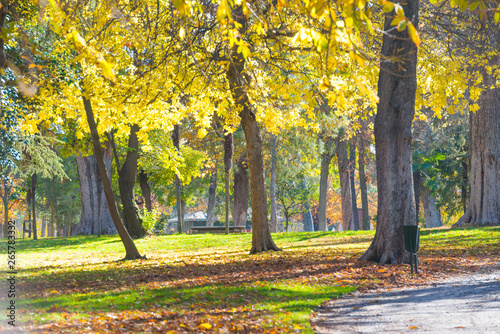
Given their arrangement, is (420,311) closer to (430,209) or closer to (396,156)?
(396,156)

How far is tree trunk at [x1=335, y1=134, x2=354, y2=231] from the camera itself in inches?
1091

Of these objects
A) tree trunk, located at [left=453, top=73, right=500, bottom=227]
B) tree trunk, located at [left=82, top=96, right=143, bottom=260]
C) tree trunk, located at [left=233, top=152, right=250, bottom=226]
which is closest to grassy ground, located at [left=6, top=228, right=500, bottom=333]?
tree trunk, located at [left=82, top=96, right=143, bottom=260]

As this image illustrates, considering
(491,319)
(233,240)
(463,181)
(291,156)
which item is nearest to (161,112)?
(233,240)

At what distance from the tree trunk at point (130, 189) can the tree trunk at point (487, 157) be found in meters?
13.8

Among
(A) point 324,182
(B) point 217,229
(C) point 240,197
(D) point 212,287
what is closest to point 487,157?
(B) point 217,229

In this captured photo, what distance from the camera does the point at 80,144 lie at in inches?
784

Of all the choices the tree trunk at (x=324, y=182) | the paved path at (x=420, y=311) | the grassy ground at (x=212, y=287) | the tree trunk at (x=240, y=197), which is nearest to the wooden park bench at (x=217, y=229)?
the tree trunk at (x=240, y=197)

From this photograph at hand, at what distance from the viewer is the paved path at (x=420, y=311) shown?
5426 millimetres

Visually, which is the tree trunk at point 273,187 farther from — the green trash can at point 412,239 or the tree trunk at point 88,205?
the green trash can at point 412,239

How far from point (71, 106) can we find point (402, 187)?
879cm

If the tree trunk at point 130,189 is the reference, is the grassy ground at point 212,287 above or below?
below

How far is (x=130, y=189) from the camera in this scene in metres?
20.1

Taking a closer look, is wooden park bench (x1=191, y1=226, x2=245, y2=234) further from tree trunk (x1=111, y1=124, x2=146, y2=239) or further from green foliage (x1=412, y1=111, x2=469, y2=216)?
green foliage (x1=412, y1=111, x2=469, y2=216)

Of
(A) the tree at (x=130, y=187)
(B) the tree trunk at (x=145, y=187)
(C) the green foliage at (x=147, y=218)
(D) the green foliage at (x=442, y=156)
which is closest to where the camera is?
(A) the tree at (x=130, y=187)
